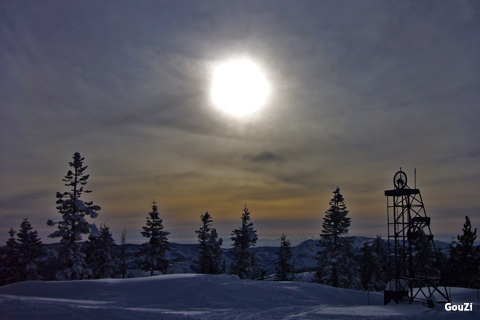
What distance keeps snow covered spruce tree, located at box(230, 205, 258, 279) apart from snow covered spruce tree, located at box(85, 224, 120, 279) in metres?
16.6

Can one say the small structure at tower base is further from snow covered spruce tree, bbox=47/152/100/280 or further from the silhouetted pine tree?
the silhouetted pine tree

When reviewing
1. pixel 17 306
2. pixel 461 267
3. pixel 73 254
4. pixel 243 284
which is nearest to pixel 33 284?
pixel 17 306

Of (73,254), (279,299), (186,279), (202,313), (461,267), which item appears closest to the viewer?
(202,313)

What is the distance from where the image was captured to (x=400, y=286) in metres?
22.7

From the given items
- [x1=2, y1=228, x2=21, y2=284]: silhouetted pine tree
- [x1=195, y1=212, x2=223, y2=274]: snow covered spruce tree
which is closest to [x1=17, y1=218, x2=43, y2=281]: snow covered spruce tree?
[x1=2, y1=228, x2=21, y2=284]: silhouetted pine tree

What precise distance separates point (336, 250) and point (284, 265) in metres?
13.5

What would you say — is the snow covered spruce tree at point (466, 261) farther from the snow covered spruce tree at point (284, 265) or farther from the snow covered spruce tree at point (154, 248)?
→ the snow covered spruce tree at point (154, 248)

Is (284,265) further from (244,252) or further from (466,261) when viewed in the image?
(466,261)

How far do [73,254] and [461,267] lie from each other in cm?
4532

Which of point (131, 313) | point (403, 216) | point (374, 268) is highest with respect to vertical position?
point (403, 216)

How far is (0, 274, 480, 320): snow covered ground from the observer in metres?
15.1

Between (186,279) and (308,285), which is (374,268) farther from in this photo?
(186,279)

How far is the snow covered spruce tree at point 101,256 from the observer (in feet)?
155

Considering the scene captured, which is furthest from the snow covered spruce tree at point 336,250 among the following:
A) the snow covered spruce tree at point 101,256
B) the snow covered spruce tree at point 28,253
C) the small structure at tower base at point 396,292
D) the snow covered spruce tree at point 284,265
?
the snow covered spruce tree at point 28,253
